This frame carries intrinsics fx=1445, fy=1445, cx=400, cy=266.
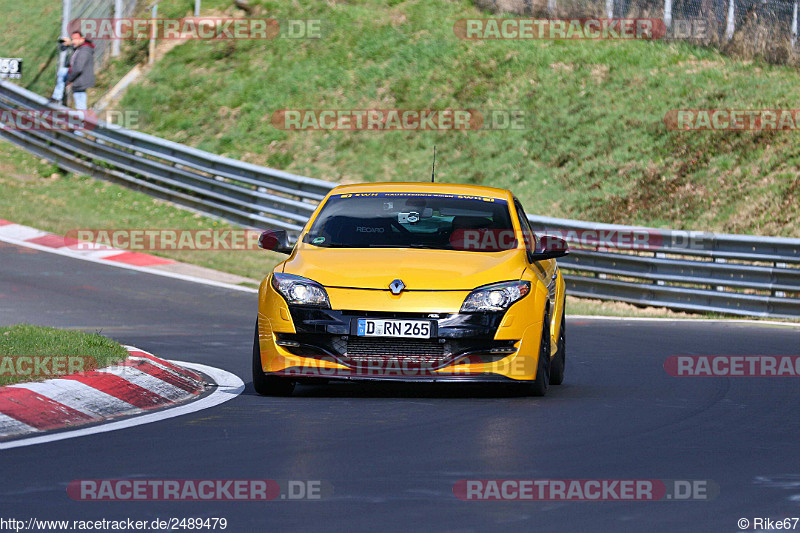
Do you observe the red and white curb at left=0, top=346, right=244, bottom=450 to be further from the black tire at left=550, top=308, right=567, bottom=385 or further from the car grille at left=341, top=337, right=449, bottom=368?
the black tire at left=550, top=308, right=567, bottom=385

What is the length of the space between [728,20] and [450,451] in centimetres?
2061

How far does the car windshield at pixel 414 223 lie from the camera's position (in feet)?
33.7

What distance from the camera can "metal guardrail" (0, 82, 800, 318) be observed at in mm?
17625

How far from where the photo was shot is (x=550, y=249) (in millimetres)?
10391

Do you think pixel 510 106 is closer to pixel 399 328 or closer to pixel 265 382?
pixel 265 382

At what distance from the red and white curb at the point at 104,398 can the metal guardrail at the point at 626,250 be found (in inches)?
357

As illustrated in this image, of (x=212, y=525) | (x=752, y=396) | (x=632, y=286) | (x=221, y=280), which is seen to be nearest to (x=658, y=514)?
(x=212, y=525)

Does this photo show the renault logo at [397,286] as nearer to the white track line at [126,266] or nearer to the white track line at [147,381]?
the white track line at [147,381]

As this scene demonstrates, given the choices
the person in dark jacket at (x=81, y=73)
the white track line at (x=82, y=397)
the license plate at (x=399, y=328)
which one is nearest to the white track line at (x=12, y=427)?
the white track line at (x=82, y=397)

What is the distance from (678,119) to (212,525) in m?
19.9

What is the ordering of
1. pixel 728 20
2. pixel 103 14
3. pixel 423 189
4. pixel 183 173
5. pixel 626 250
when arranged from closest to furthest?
pixel 423 189 → pixel 626 250 → pixel 183 173 → pixel 728 20 → pixel 103 14

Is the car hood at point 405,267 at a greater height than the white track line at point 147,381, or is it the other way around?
the car hood at point 405,267

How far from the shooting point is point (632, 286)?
1858 centimetres

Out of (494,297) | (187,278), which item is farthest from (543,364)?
(187,278)
